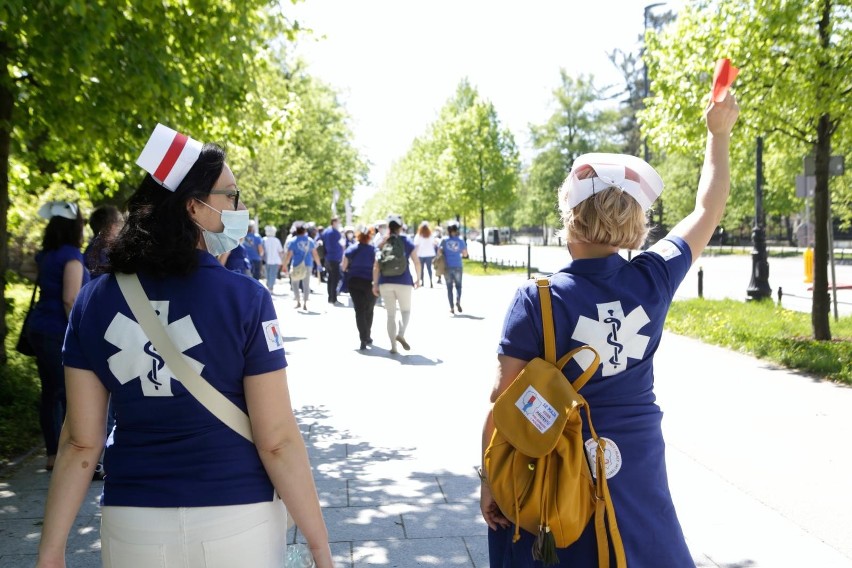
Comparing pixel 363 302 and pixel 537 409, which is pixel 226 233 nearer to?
pixel 537 409

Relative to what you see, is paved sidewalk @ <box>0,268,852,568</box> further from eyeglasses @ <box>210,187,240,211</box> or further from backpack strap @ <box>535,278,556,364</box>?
eyeglasses @ <box>210,187,240,211</box>

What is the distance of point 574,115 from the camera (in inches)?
2141

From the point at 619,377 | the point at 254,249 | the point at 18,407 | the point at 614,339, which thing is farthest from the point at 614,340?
the point at 254,249

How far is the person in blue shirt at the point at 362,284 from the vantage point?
12.5m

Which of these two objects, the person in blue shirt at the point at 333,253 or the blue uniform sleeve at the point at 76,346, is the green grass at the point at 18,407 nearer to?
the blue uniform sleeve at the point at 76,346

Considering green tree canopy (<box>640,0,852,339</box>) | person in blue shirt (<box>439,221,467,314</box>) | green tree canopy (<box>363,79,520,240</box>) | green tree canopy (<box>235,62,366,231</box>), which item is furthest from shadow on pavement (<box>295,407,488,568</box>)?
green tree canopy (<box>363,79,520,240</box>)

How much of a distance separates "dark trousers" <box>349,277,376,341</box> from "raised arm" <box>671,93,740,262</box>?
Answer: 9.75 meters

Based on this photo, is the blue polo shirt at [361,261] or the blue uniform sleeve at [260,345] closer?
the blue uniform sleeve at [260,345]

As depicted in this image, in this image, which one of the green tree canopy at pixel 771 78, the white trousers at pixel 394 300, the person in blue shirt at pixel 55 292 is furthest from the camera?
the white trousers at pixel 394 300

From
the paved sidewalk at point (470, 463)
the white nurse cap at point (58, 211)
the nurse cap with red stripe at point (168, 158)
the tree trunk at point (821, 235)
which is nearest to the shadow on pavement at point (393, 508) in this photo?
the paved sidewalk at point (470, 463)

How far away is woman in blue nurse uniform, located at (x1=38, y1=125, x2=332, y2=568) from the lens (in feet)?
6.81

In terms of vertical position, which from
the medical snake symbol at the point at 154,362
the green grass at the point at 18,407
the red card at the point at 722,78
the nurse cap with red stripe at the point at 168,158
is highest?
the red card at the point at 722,78

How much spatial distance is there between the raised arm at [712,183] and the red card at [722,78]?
44mm

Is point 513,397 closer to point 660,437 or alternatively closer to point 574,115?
point 660,437
